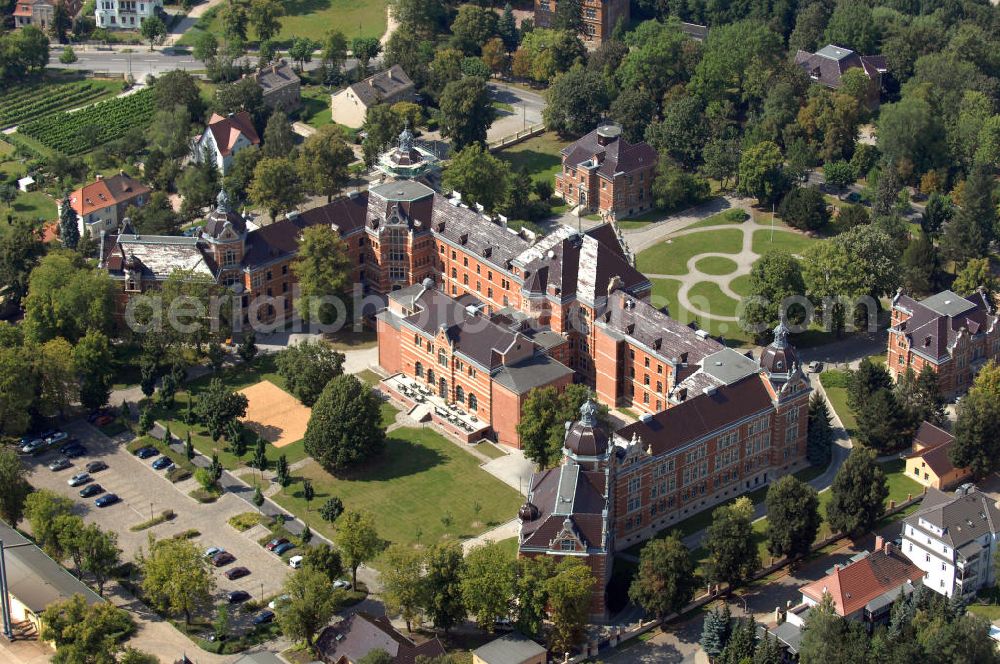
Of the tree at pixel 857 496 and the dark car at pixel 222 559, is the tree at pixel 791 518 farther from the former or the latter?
the dark car at pixel 222 559

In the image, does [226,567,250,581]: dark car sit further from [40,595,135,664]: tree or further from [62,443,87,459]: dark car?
[62,443,87,459]: dark car

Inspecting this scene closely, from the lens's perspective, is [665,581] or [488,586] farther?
[665,581]

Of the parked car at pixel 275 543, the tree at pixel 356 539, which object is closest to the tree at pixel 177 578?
the parked car at pixel 275 543

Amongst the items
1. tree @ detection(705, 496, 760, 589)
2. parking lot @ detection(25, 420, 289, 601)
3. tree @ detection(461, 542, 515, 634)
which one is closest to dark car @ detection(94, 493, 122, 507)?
parking lot @ detection(25, 420, 289, 601)

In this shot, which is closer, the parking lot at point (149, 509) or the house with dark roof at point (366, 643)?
the house with dark roof at point (366, 643)

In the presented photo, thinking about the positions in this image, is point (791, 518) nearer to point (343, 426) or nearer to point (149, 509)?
point (343, 426)

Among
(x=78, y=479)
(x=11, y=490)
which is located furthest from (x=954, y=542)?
(x=11, y=490)
